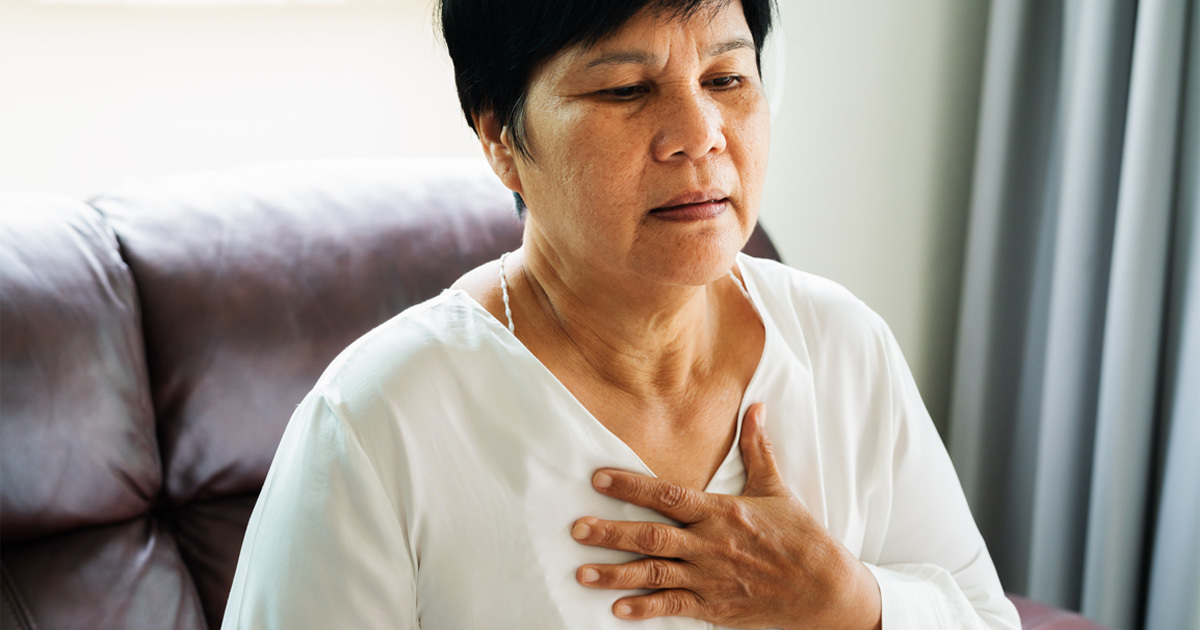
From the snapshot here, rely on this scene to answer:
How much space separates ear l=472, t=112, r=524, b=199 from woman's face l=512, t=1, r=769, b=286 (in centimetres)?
6

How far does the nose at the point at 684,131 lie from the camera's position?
900 mm

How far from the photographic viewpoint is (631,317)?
1.05m

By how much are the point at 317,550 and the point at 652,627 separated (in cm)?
34

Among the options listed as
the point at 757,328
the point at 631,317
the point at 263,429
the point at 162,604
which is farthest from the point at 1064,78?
the point at 162,604

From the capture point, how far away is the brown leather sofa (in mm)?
1237

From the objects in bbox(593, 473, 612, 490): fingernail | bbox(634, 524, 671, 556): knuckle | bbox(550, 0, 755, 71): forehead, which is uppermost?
bbox(550, 0, 755, 71): forehead

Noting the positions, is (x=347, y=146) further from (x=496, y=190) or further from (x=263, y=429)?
(x=263, y=429)

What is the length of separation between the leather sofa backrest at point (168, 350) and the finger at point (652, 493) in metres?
0.62

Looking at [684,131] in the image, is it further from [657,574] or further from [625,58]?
[657,574]

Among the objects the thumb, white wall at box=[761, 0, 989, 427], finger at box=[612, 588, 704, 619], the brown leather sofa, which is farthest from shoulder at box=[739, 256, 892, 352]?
white wall at box=[761, 0, 989, 427]

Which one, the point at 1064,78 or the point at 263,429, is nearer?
the point at 263,429

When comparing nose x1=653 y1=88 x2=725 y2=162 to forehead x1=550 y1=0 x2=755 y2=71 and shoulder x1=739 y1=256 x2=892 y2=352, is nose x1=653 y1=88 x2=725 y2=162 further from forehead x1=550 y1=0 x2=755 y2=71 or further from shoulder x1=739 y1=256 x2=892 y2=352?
shoulder x1=739 y1=256 x2=892 y2=352

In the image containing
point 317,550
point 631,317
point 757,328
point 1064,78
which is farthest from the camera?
point 1064,78

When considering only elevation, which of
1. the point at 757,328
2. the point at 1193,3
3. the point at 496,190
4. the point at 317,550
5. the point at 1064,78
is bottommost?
the point at 317,550
